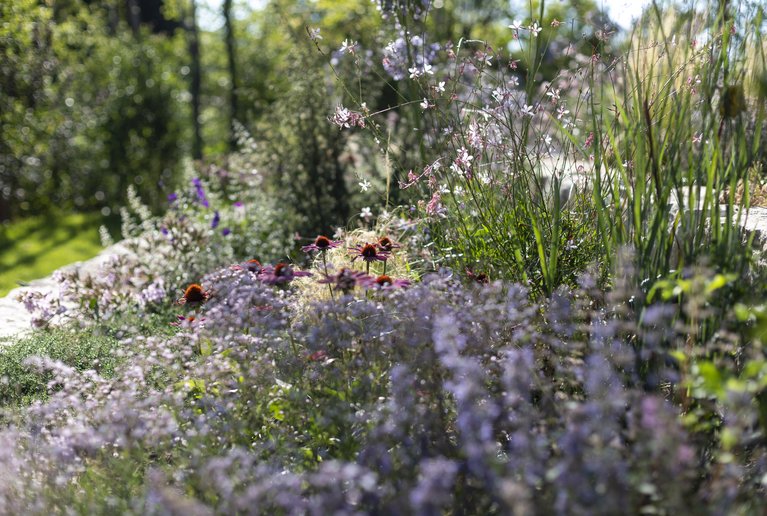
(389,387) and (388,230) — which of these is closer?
(389,387)

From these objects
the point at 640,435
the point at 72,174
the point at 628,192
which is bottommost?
the point at 640,435

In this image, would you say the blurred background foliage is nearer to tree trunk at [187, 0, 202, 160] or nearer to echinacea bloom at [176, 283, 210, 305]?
tree trunk at [187, 0, 202, 160]

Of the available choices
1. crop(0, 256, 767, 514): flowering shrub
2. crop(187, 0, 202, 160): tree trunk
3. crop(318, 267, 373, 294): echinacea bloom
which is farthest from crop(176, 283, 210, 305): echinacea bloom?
crop(187, 0, 202, 160): tree trunk

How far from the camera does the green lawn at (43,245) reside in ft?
23.4

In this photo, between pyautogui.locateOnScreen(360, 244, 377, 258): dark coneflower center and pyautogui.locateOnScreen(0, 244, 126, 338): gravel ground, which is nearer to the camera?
pyautogui.locateOnScreen(360, 244, 377, 258): dark coneflower center

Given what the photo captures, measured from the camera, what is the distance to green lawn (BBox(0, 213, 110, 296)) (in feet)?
23.4

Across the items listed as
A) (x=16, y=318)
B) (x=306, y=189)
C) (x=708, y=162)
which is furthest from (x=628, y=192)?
(x=16, y=318)

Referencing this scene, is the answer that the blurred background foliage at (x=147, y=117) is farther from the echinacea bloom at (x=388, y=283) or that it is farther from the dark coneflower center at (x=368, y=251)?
the echinacea bloom at (x=388, y=283)

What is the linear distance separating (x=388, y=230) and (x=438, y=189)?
37.3 inches

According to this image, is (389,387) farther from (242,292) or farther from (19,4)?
(19,4)

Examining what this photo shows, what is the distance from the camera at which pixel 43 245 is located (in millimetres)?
8523

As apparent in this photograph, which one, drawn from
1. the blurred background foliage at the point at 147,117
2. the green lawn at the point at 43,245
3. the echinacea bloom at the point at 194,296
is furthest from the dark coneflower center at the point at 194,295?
the green lawn at the point at 43,245

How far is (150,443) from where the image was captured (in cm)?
249

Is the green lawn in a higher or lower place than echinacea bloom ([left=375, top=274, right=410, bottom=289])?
higher
